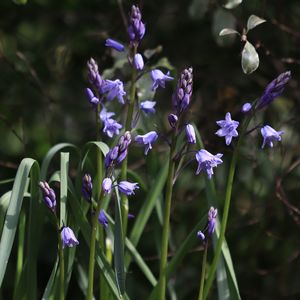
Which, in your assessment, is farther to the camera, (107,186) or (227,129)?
(227,129)

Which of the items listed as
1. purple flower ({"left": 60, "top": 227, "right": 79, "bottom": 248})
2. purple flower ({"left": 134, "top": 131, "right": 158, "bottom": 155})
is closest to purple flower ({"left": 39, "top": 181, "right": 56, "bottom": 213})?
purple flower ({"left": 60, "top": 227, "right": 79, "bottom": 248})

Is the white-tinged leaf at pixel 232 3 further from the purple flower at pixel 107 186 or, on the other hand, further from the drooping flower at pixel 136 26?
the purple flower at pixel 107 186

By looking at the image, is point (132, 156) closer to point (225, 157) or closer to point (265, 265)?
point (225, 157)

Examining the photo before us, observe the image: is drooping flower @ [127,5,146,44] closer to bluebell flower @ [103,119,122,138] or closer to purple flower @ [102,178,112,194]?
bluebell flower @ [103,119,122,138]

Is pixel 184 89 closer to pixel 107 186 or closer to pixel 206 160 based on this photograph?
pixel 206 160

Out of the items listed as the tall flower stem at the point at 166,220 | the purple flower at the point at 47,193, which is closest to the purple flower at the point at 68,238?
the purple flower at the point at 47,193

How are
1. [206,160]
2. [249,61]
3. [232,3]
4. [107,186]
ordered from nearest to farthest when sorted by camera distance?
[107,186] < [206,160] < [249,61] < [232,3]

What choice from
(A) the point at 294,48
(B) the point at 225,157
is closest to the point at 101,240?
(B) the point at 225,157

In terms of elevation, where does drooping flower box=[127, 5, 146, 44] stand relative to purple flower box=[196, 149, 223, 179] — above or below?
above

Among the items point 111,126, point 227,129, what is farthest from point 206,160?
point 111,126
